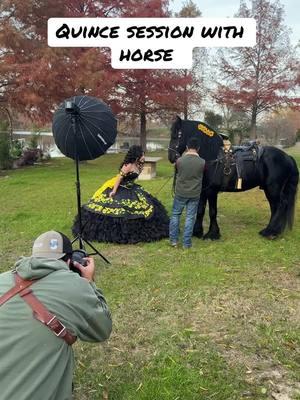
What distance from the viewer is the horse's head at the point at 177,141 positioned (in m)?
6.98

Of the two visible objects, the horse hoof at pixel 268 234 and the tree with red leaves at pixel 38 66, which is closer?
the horse hoof at pixel 268 234

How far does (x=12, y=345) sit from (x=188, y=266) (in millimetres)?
4038

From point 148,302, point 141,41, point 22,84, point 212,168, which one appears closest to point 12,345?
point 148,302

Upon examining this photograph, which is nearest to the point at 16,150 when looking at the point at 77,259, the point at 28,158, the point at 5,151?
the point at 28,158

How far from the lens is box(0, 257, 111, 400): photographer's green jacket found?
186 centimetres

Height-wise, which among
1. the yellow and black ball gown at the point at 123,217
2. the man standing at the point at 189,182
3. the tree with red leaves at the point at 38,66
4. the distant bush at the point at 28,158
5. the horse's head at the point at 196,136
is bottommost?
the distant bush at the point at 28,158

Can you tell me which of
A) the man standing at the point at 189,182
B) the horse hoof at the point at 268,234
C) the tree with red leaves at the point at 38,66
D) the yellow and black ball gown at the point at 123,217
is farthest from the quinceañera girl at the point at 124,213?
the tree with red leaves at the point at 38,66

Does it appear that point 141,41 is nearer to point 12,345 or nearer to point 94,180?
point 12,345

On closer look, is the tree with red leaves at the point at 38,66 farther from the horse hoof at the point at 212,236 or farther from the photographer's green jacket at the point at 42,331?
the photographer's green jacket at the point at 42,331

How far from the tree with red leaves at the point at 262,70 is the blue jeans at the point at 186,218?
53.0ft

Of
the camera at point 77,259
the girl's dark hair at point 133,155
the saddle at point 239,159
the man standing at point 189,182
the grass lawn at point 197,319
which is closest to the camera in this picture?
the camera at point 77,259

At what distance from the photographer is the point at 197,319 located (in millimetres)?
4207

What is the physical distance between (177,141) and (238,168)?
1.06 metres

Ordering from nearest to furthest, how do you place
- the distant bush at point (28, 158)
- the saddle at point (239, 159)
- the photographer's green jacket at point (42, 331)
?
the photographer's green jacket at point (42, 331) → the saddle at point (239, 159) → the distant bush at point (28, 158)
